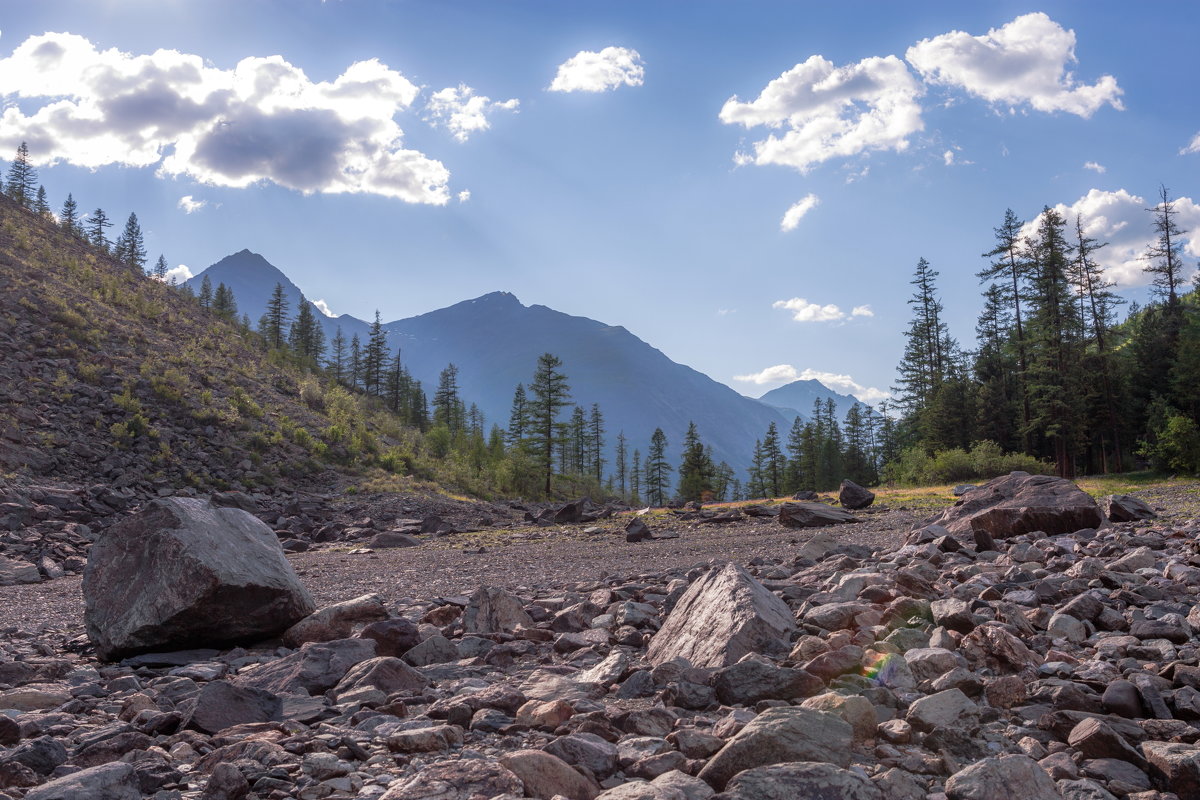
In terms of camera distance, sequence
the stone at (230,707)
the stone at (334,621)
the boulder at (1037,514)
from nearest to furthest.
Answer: the stone at (230,707)
the stone at (334,621)
the boulder at (1037,514)

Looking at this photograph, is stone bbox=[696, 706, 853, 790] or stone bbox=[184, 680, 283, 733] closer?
stone bbox=[696, 706, 853, 790]

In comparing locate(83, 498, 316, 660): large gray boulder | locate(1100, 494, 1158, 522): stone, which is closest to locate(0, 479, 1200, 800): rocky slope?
locate(83, 498, 316, 660): large gray boulder

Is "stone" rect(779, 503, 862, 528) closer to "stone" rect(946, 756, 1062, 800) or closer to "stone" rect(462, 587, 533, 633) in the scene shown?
"stone" rect(462, 587, 533, 633)

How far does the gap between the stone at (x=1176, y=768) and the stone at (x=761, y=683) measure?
1.73 meters

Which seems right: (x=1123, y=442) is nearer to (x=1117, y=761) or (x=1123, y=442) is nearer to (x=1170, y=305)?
(x=1170, y=305)

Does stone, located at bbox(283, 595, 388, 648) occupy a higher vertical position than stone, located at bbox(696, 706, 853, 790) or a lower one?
lower

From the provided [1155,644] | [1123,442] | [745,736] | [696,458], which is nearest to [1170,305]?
[1123,442]

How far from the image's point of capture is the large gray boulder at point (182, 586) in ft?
22.9

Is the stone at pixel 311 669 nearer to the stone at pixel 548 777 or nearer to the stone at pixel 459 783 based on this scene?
the stone at pixel 459 783

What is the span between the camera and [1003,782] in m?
3.12

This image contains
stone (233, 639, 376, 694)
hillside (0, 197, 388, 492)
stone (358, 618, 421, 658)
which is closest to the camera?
stone (233, 639, 376, 694)

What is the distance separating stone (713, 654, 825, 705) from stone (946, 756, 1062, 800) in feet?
4.44

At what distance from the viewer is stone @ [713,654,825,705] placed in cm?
456

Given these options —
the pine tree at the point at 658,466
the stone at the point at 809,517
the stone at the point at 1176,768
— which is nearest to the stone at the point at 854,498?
the stone at the point at 809,517
